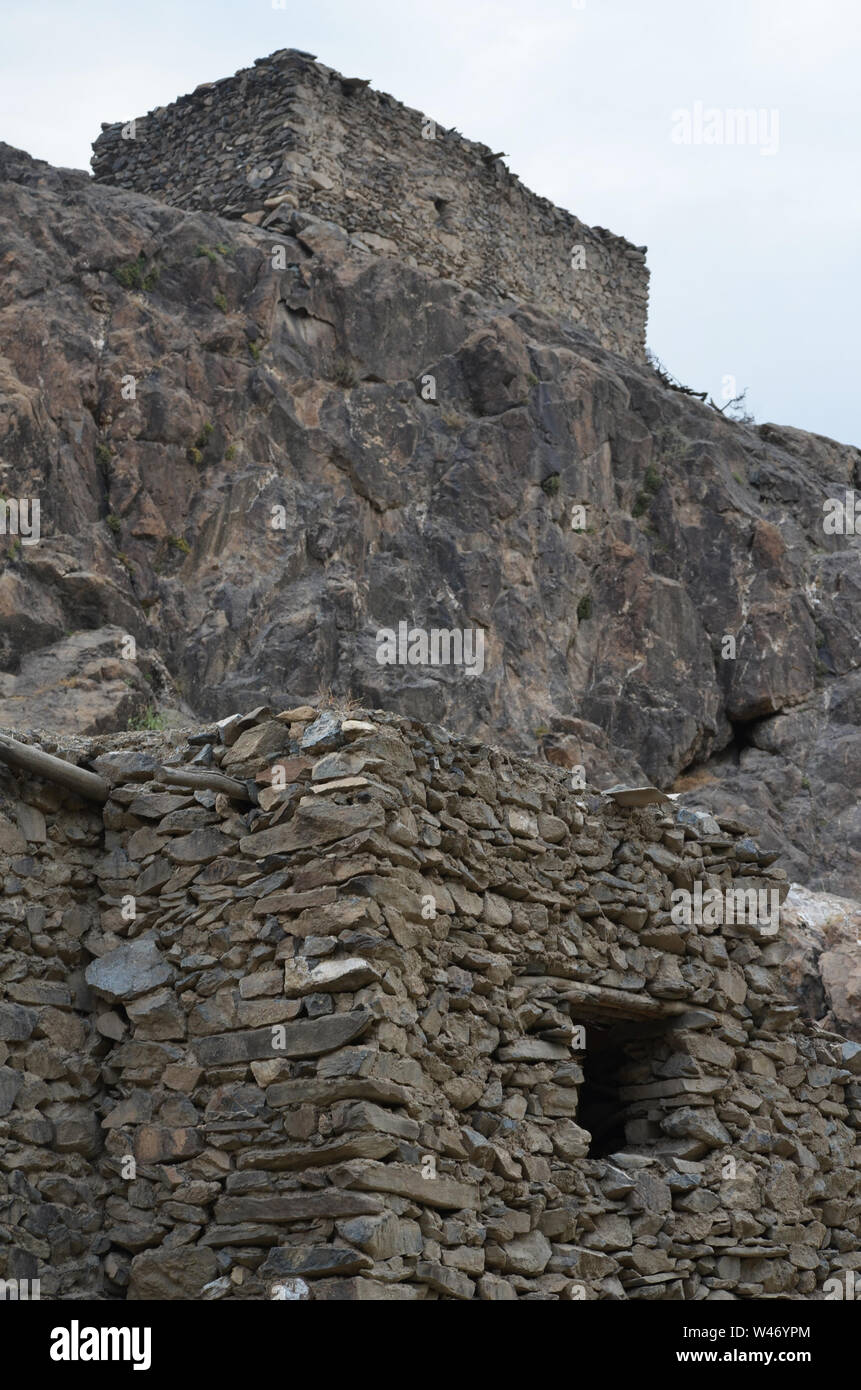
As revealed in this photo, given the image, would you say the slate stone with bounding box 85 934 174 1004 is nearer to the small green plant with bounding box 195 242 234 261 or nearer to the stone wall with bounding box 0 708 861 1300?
the stone wall with bounding box 0 708 861 1300

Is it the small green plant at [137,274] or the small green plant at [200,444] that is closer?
the small green plant at [200,444]

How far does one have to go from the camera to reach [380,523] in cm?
2016

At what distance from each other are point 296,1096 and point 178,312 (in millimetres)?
14815

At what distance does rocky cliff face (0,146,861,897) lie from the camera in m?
17.8

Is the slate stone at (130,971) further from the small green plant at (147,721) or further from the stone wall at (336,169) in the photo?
the stone wall at (336,169)

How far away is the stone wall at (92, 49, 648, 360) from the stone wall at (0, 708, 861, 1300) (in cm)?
1550

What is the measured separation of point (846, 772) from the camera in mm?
21672

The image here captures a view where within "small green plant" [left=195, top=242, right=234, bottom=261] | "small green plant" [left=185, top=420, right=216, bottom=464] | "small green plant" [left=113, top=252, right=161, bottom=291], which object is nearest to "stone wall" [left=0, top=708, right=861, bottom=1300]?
"small green plant" [left=185, top=420, right=216, bottom=464]

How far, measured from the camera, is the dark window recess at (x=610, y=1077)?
9141 millimetres

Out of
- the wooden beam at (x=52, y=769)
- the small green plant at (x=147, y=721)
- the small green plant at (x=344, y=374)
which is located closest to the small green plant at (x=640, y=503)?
the small green plant at (x=344, y=374)

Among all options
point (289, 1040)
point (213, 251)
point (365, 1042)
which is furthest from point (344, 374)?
point (365, 1042)

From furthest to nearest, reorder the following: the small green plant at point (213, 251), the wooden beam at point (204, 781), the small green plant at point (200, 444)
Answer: the small green plant at point (213, 251)
the small green plant at point (200, 444)
the wooden beam at point (204, 781)

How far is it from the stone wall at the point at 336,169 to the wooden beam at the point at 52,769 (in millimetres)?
15463

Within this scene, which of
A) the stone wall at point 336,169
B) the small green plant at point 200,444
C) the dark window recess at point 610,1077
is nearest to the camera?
the dark window recess at point 610,1077
